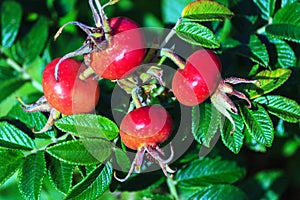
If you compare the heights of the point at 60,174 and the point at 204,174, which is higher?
the point at 60,174

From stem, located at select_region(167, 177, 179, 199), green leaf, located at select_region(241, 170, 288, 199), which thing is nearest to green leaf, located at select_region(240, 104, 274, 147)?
stem, located at select_region(167, 177, 179, 199)

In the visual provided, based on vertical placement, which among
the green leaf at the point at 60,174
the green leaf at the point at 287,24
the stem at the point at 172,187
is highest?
the green leaf at the point at 287,24

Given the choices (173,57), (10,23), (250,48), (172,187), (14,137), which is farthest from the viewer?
(10,23)

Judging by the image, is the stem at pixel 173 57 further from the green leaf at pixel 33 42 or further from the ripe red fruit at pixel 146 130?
the green leaf at pixel 33 42

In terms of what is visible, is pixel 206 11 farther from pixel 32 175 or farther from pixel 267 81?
pixel 32 175

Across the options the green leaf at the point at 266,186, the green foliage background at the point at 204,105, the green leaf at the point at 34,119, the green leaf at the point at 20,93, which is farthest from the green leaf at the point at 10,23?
the green leaf at the point at 266,186

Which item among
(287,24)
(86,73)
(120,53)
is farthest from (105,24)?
(287,24)

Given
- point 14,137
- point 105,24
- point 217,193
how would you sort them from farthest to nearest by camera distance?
point 217,193 → point 14,137 → point 105,24
